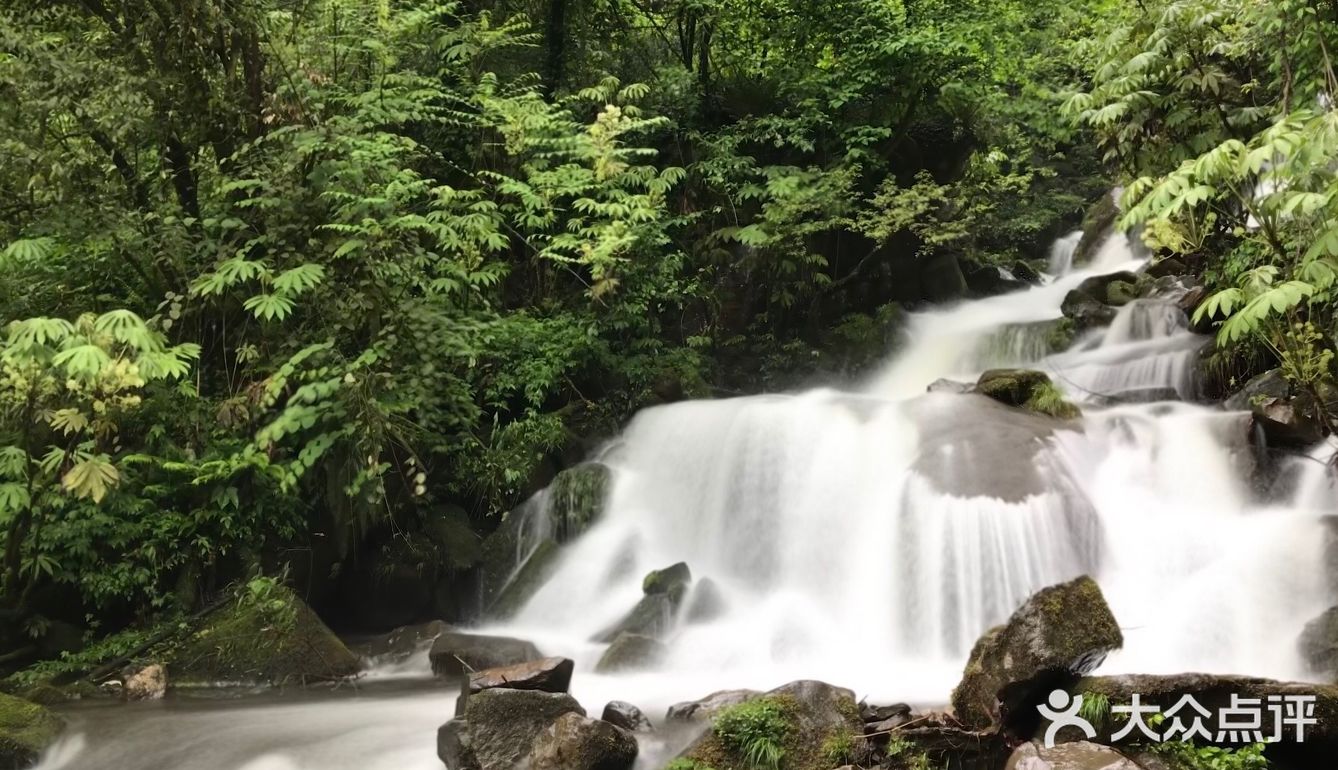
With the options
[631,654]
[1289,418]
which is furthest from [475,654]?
[1289,418]

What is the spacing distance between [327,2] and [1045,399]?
29.7 ft

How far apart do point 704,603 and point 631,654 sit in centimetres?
99

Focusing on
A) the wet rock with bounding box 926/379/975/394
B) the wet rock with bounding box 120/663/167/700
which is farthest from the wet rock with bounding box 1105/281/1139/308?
the wet rock with bounding box 120/663/167/700

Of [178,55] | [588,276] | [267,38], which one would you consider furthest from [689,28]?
[178,55]

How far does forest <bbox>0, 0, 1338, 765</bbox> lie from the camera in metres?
7.11

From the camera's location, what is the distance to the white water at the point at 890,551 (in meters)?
5.97

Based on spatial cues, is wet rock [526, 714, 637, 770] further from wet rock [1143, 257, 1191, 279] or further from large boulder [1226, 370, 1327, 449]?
wet rock [1143, 257, 1191, 279]

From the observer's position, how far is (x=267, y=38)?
852 centimetres

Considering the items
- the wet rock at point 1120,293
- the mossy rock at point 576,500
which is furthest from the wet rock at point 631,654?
the wet rock at point 1120,293

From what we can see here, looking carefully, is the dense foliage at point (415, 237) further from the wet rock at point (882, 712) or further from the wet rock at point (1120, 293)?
the wet rock at point (882, 712)

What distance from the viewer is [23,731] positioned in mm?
5602

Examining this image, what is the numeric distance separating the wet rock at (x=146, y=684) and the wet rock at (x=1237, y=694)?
6.48 metres

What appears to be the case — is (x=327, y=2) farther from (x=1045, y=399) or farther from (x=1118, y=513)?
(x=1118, y=513)

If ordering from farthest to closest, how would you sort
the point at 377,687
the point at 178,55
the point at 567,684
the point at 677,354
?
1. the point at 677,354
2. the point at 178,55
3. the point at 377,687
4. the point at 567,684
